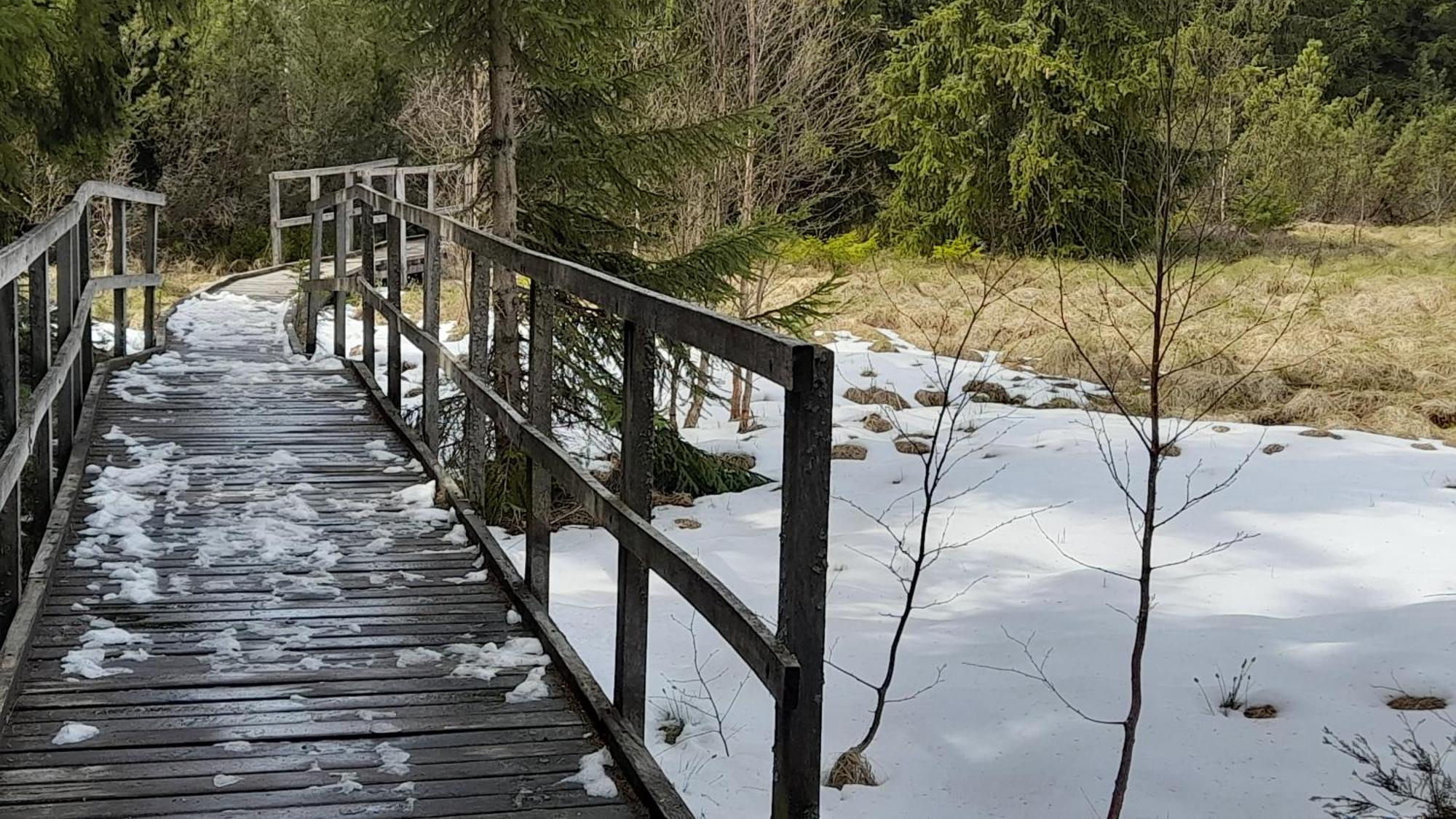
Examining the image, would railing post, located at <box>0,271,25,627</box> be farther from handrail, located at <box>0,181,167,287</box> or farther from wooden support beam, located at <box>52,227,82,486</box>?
wooden support beam, located at <box>52,227,82,486</box>

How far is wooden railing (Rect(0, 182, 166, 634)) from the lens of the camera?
13.1 ft

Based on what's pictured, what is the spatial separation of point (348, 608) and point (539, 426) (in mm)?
848

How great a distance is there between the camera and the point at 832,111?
58.0ft

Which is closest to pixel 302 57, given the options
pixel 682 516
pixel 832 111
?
pixel 832 111

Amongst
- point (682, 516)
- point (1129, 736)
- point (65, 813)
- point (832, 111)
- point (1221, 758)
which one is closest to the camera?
point (65, 813)

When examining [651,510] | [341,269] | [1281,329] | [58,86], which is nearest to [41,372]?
[651,510]

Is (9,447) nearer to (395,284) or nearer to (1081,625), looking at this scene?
(395,284)

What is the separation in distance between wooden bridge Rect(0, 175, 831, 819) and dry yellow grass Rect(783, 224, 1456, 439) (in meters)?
6.72

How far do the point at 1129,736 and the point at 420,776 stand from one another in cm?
323

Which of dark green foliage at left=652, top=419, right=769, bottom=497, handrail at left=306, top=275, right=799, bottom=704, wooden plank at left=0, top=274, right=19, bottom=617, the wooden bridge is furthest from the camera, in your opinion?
dark green foliage at left=652, top=419, right=769, bottom=497

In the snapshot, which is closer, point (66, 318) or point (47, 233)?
point (47, 233)

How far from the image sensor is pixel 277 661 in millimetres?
3982

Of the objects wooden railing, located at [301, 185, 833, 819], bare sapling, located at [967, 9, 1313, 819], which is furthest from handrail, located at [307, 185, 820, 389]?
bare sapling, located at [967, 9, 1313, 819]

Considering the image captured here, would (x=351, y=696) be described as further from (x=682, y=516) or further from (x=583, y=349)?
(x=682, y=516)
